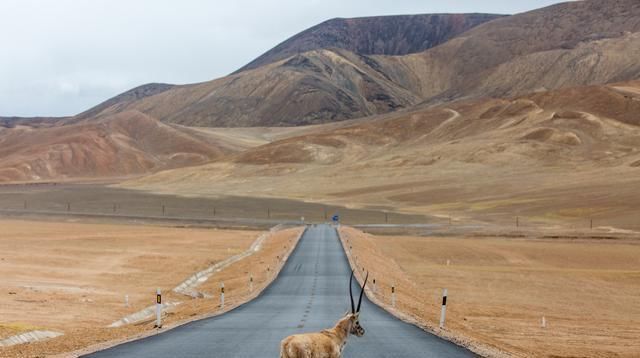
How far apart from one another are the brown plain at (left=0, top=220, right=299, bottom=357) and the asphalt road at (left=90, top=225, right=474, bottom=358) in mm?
1564

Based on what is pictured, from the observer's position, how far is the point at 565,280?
148 ft

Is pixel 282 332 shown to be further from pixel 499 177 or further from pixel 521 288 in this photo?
pixel 499 177

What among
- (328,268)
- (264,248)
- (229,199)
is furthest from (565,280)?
(229,199)

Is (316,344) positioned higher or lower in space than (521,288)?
higher

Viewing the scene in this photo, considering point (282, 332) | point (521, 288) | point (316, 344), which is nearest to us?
point (316, 344)

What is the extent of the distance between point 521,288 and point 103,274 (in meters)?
23.5

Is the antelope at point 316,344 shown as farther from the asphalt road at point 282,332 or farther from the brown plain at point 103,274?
the brown plain at point 103,274

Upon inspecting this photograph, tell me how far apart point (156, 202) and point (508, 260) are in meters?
84.5

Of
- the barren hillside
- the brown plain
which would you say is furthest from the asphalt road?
the barren hillside

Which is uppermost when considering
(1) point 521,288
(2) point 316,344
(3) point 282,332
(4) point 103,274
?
(2) point 316,344

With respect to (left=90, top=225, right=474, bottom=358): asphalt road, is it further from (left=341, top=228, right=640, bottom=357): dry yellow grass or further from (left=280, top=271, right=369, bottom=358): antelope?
(left=280, top=271, right=369, bottom=358): antelope

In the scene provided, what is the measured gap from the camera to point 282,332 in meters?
19.3

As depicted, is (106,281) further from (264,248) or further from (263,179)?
(263,179)

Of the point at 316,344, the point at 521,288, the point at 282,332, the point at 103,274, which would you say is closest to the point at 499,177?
the point at 521,288
